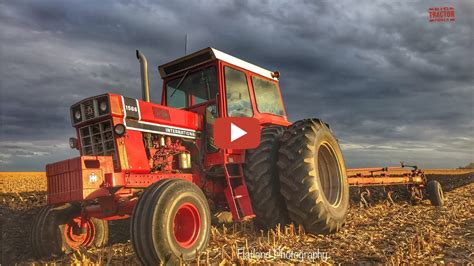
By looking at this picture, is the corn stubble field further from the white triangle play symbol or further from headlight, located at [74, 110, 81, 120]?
headlight, located at [74, 110, 81, 120]

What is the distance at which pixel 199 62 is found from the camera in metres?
7.15

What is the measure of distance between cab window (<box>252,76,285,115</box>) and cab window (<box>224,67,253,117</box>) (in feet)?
1.11

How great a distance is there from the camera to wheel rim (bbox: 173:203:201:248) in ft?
16.7

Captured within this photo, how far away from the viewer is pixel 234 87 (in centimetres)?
723

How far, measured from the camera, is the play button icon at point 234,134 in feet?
22.1

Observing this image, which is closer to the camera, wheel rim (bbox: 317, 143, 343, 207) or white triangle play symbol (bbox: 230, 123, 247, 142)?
white triangle play symbol (bbox: 230, 123, 247, 142)

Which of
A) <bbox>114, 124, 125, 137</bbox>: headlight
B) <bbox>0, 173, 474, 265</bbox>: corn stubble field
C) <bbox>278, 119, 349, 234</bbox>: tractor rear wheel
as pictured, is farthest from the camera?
<bbox>278, 119, 349, 234</bbox>: tractor rear wheel

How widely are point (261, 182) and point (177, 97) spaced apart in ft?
7.83

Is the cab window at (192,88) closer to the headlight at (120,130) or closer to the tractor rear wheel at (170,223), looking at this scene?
the headlight at (120,130)

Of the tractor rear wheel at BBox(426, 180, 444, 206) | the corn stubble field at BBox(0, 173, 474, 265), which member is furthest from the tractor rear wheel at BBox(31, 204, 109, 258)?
the tractor rear wheel at BBox(426, 180, 444, 206)

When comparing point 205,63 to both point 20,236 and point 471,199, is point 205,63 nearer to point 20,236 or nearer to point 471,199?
point 20,236

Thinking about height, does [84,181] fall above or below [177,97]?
below

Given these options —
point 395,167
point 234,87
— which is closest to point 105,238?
point 234,87

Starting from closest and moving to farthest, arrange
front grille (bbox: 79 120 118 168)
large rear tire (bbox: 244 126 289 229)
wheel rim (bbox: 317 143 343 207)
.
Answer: front grille (bbox: 79 120 118 168) < large rear tire (bbox: 244 126 289 229) < wheel rim (bbox: 317 143 343 207)
